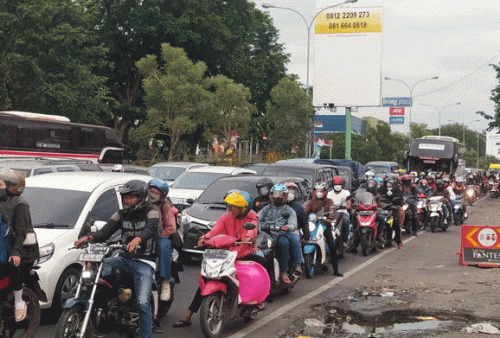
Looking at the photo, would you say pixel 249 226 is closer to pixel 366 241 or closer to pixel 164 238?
pixel 164 238

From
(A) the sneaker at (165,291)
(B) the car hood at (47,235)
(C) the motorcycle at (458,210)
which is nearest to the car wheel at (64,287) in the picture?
(B) the car hood at (47,235)

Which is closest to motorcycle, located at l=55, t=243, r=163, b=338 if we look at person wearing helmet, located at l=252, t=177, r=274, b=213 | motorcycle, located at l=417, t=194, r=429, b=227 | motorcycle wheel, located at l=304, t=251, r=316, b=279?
motorcycle wheel, located at l=304, t=251, r=316, b=279

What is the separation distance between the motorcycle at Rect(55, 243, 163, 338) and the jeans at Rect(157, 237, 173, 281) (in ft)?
2.52

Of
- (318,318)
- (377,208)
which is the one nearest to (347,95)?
(377,208)

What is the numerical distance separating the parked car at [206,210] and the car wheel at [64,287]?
4473 millimetres

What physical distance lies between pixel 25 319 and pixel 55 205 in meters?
2.25

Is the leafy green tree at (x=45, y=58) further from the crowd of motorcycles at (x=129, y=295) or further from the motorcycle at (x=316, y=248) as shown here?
the crowd of motorcycles at (x=129, y=295)

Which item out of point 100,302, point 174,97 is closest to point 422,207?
point 100,302

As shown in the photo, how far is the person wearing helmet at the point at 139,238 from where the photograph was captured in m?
6.38

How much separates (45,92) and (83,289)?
27.2 metres

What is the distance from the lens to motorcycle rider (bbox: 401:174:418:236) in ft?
63.6

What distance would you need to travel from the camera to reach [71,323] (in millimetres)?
5789

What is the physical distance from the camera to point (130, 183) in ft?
21.2

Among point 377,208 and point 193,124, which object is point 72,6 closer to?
point 193,124
